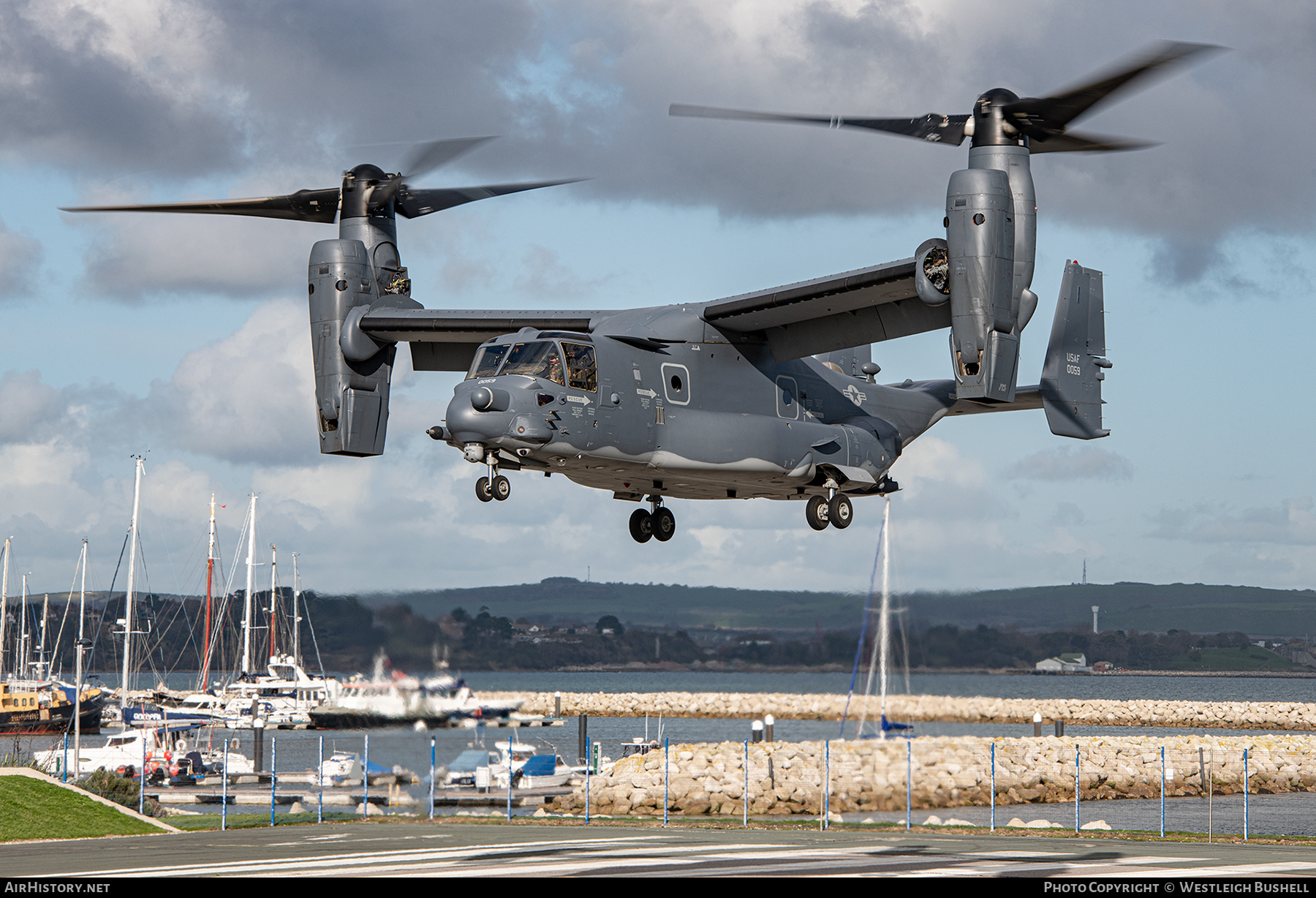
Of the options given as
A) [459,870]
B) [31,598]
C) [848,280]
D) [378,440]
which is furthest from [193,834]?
[31,598]

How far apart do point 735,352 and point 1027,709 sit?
58941mm

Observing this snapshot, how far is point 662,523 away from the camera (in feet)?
80.0

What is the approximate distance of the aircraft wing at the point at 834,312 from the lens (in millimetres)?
21547

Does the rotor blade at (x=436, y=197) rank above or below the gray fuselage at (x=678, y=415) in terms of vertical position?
above

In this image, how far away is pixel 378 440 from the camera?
81.3 feet

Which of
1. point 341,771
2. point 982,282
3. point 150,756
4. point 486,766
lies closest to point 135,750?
point 150,756

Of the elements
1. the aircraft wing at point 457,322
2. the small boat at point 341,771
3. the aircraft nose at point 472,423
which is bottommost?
the small boat at point 341,771

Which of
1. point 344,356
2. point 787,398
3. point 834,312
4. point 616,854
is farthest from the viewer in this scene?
point 344,356

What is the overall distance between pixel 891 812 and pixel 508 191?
17845 mm

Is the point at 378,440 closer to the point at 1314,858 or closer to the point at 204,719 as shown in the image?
the point at 1314,858

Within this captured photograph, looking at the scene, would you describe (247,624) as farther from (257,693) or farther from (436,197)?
(436,197)

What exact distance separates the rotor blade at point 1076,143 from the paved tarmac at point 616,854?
9.98 metres

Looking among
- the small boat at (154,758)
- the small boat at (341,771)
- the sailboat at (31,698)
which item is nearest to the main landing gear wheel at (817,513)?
the small boat at (341,771)

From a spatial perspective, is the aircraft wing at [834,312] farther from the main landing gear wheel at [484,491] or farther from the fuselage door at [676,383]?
the main landing gear wheel at [484,491]
